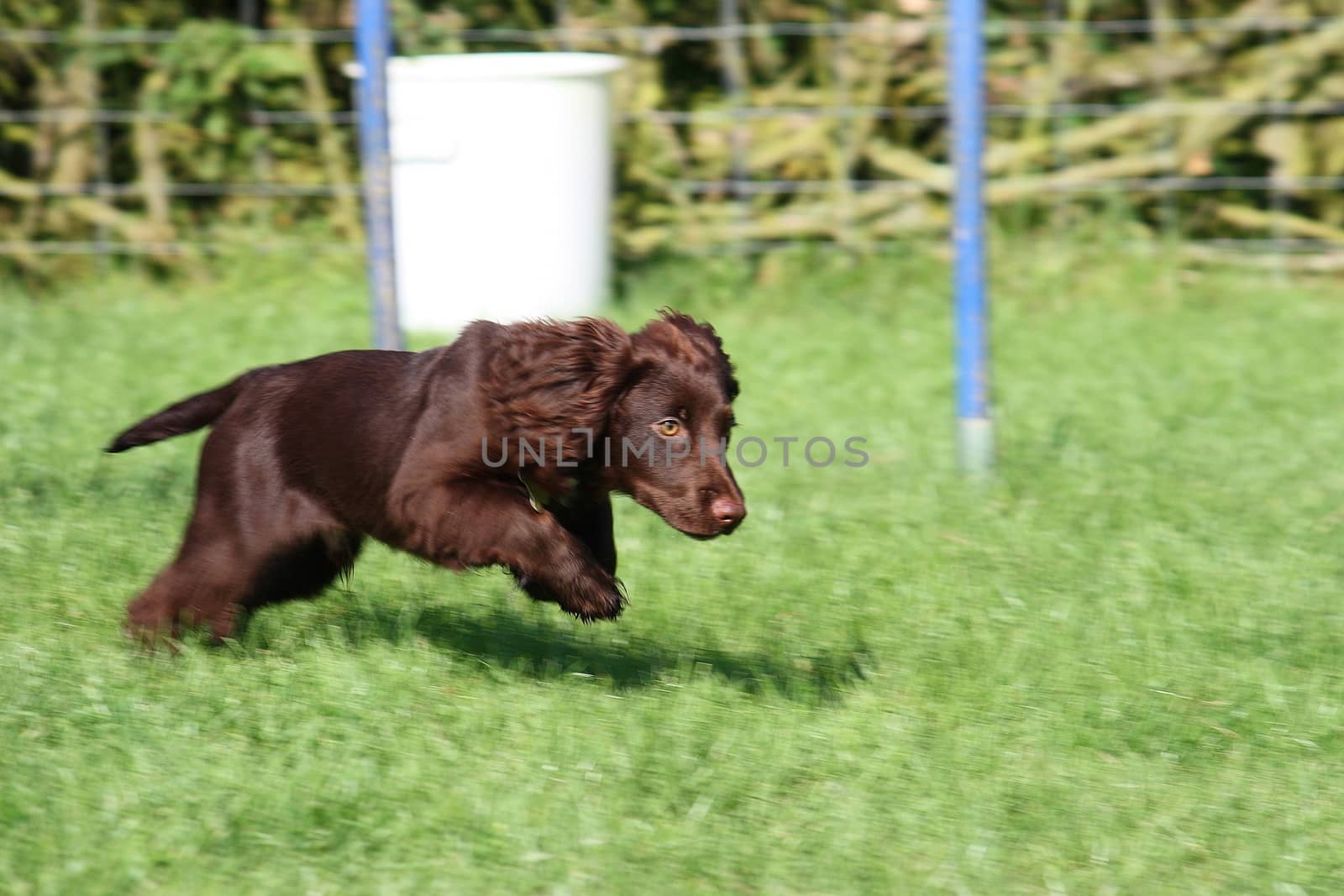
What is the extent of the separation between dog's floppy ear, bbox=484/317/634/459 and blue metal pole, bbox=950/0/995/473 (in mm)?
2087

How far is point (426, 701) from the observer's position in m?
3.21

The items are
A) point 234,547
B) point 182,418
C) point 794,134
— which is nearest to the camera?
point 234,547

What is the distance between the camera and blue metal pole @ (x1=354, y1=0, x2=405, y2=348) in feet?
16.0

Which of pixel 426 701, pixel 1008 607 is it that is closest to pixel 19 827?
pixel 426 701

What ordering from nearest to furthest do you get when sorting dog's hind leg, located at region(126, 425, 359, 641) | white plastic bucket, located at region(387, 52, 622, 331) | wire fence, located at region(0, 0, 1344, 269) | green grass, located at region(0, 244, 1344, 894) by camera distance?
green grass, located at region(0, 244, 1344, 894)
dog's hind leg, located at region(126, 425, 359, 641)
white plastic bucket, located at region(387, 52, 622, 331)
wire fence, located at region(0, 0, 1344, 269)

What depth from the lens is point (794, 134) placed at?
8.64 metres

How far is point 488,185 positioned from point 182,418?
13.5 ft

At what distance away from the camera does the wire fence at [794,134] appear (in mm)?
8430

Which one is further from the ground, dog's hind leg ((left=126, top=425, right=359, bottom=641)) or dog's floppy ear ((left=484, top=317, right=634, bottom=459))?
dog's floppy ear ((left=484, top=317, right=634, bottom=459))

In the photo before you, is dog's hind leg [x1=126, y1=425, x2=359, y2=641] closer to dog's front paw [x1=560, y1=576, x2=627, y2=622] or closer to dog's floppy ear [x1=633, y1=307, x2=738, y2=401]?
dog's front paw [x1=560, y1=576, x2=627, y2=622]

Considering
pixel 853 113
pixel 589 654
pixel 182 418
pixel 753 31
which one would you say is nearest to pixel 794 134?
pixel 853 113

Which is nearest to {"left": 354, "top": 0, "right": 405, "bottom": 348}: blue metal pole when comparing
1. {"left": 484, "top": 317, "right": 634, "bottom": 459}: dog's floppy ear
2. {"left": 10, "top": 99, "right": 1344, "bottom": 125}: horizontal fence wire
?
{"left": 484, "top": 317, "right": 634, "bottom": 459}: dog's floppy ear

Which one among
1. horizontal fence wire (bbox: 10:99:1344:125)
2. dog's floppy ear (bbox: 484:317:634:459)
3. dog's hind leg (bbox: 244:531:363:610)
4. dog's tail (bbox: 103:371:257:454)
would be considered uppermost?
horizontal fence wire (bbox: 10:99:1344:125)

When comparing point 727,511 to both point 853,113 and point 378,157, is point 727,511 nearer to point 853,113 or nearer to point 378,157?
point 378,157
